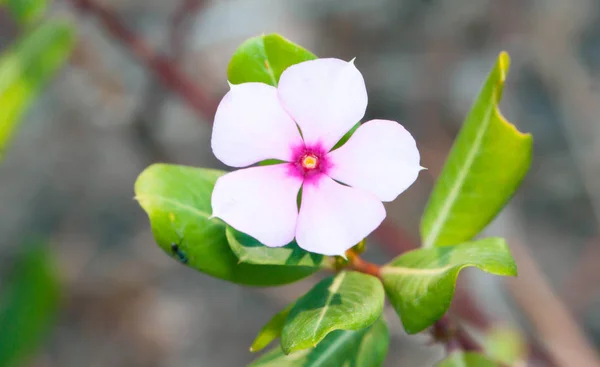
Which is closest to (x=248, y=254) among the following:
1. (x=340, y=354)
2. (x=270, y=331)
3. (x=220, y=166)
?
(x=270, y=331)

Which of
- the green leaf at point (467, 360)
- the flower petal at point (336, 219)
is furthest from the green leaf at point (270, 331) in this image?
the green leaf at point (467, 360)

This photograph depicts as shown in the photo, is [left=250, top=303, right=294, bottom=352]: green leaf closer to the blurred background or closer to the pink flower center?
the pink flower center

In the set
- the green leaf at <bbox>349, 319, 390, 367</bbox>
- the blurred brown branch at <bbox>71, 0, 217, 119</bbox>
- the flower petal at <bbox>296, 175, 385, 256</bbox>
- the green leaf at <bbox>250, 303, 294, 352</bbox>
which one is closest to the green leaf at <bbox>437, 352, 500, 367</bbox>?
the green leaf at <bbox>349, 319, 390, 367</bbox>

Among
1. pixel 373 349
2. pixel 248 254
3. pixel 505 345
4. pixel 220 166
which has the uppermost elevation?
pixel 248 254

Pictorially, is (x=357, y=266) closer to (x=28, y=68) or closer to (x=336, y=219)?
(x=336, y=219)

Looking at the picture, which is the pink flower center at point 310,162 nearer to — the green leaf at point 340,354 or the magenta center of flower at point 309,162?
the magenta center of flower at point 309,162

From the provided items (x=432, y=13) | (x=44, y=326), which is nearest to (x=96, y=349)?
(x=44, y=326)
